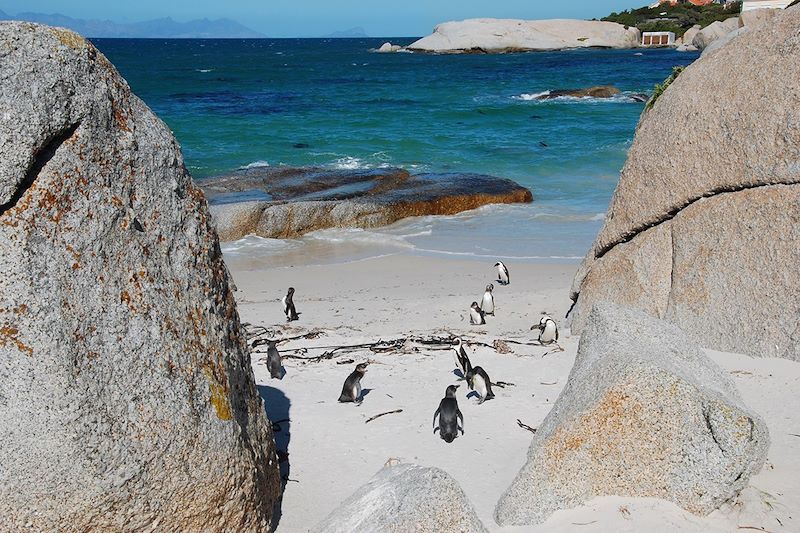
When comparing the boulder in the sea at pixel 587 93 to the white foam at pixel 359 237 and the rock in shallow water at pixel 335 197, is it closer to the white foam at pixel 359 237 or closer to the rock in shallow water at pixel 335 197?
the rock in shallow water at pixel 335 197

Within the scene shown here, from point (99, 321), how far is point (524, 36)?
106 m

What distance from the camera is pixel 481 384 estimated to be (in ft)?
26.9

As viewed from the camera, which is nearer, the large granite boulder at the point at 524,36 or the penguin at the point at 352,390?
the penguin at the point at 352,390

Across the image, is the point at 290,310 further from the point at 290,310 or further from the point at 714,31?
the point at 714,31

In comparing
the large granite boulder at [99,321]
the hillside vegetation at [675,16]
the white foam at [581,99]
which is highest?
the hillside vegetation at [675,16]

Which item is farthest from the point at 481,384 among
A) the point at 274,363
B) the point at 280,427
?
the point at 274,363

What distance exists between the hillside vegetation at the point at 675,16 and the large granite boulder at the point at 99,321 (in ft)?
355

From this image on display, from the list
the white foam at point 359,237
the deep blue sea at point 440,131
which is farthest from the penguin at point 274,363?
the white foam at point 359,237

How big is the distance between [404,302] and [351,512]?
337 inches

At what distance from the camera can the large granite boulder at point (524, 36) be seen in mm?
105000

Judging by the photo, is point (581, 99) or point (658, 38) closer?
point (581, 99)

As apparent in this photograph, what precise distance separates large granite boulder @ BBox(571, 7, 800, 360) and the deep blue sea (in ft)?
23.4

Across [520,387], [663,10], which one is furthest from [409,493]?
[663,10]

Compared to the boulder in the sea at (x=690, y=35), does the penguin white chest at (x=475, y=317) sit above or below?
below
